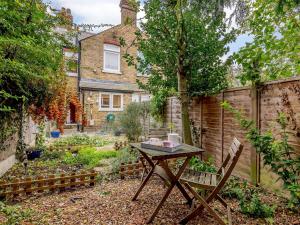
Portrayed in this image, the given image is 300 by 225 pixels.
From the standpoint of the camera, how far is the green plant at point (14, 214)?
2.86m

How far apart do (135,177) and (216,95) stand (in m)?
2.71

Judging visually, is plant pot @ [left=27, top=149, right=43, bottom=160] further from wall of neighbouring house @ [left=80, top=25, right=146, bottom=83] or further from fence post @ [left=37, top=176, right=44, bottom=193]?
wall of neighbouring house @ [left=80, top=25, right=146, bottom=83]

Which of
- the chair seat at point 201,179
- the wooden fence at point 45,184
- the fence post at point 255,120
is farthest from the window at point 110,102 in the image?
the chair seat at point 201,179

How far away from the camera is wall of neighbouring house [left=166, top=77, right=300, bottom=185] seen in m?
3.55

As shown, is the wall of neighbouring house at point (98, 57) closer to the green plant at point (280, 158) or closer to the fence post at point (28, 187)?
the fence post at point (28, 187)

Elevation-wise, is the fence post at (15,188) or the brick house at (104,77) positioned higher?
the brick house at (104,77)

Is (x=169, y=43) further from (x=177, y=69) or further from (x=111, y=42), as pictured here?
(x=111, y=42)

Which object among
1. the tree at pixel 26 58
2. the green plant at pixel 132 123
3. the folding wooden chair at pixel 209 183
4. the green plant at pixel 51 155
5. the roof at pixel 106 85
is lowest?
the green plant at pixel 51 155

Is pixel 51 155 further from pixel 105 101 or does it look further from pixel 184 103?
pixel 105 101

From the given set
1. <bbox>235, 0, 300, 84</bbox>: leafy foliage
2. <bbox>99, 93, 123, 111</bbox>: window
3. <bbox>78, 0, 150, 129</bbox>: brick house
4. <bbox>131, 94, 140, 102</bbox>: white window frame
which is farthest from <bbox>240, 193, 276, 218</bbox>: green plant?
<bbox>131, 94, 140, 102</bbox>: white window frame

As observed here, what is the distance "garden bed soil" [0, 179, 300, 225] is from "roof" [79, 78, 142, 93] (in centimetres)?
1137

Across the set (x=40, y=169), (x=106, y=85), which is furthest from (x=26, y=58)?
(x=106, y=85)

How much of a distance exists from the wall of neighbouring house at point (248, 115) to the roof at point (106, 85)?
10.0m

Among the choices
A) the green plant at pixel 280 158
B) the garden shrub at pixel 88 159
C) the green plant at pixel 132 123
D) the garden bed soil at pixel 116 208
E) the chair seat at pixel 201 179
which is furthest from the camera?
the green plant at pixel 132 123
